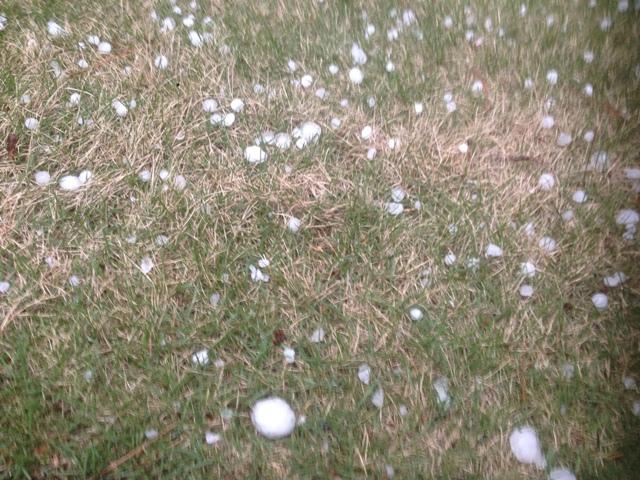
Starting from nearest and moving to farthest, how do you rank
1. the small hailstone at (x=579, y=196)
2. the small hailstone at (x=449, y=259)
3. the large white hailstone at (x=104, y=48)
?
the small hailstone at (x=449, y=259), the small hailstone at (x=579, y=196), the large white hailstone at (x=104, y=48)

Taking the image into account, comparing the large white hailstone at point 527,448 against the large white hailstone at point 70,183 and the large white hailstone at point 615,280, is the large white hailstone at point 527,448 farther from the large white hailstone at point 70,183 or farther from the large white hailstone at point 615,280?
the large white hailstone at point 70,183

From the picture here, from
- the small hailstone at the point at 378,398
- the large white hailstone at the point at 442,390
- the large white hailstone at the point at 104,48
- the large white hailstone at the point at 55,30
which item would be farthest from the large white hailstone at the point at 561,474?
the large white hailstone at the point at 55,30

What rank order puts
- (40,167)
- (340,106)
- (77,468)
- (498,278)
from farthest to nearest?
1. (340,106)
2. (40,167)
3. (498,278)
4. (77,468)

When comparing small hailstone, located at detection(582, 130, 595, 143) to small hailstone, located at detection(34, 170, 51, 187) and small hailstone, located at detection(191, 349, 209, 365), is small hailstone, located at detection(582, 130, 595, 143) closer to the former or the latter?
small hailstone, located at detection(191, 349, 209, 365)

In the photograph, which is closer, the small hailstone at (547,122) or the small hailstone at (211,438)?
the small hailstone at (211,438)

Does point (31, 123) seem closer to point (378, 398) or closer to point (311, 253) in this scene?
point (311, 253)

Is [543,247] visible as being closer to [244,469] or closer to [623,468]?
[623,468]

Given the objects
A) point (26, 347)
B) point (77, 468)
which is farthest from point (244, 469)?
point (26, 347)

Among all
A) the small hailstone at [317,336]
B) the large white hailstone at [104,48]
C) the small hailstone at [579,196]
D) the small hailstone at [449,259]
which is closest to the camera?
the small hailstone at [317,336]

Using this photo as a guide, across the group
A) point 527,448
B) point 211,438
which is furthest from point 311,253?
point 527,448
